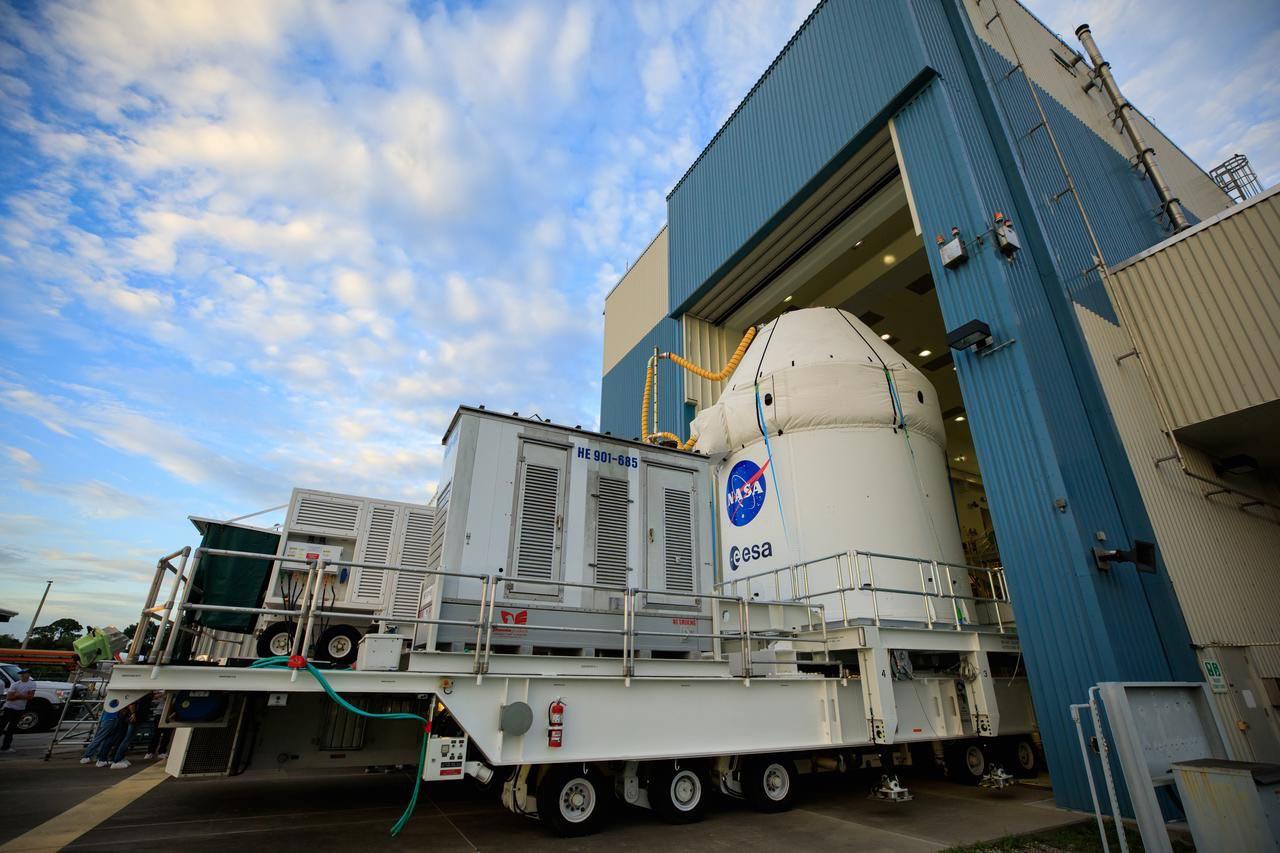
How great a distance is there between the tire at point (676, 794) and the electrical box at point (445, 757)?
2.28 metres

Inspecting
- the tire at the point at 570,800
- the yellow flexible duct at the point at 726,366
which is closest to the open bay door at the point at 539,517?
the tire at the point at 570,800

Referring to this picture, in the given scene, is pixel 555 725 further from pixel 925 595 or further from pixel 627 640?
pixel 925 595

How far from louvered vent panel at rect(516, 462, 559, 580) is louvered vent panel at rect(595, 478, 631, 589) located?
2.17ft

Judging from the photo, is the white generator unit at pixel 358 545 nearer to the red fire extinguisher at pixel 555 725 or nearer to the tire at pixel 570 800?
the tire at pixel 570 800

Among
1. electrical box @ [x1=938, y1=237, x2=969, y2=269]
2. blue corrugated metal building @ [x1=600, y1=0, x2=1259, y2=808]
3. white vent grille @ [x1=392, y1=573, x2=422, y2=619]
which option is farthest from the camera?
white vent grille @ [x1=392, y1=573, x2=422, y2=619]

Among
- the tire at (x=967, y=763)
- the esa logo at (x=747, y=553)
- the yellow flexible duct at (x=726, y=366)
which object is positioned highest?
the yellow flexible duct at (x=726, y=366)

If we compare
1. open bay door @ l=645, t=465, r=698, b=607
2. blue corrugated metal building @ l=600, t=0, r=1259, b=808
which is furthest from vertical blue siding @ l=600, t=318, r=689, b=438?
open bay door @ l=645, t=465, r=698, b=607

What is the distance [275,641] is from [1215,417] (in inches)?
591

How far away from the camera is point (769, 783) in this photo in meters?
7.35

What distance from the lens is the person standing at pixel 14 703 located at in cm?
1267

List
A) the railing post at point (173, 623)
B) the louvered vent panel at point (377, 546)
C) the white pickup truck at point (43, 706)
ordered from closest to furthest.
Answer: the railing post at point (173, 623)
the louvered vent panel at point (377, 546)
the white pickup truck at point (43, 706)

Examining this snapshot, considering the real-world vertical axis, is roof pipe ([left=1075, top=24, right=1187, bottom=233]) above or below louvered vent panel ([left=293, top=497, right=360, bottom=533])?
above

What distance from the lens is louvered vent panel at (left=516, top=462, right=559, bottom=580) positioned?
24.3ft

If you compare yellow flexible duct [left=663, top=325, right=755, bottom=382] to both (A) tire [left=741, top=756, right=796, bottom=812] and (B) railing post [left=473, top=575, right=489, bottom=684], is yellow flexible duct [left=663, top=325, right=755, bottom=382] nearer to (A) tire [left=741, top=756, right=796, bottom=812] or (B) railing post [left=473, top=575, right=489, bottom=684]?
(A) tire [left=741, top=756, right=796, bottom=812]
